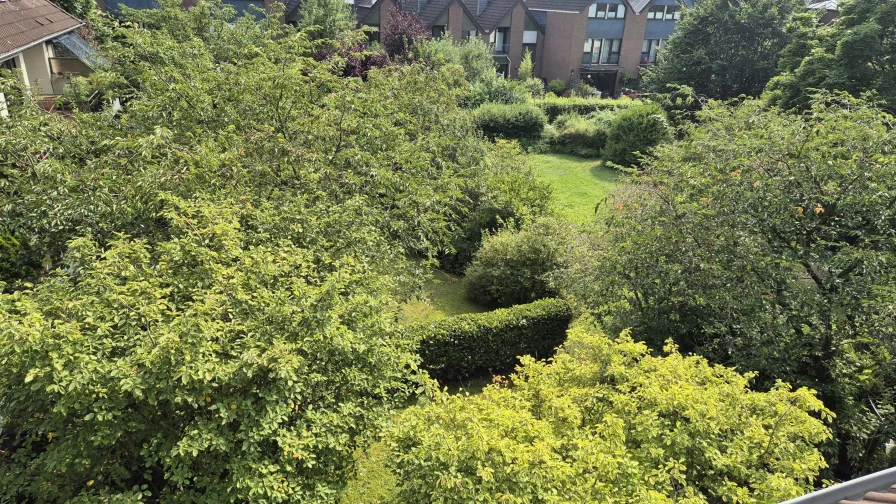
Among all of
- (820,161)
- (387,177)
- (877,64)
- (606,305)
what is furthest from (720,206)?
(877,64)

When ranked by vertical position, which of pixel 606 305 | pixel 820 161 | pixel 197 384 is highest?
pixel 820 161

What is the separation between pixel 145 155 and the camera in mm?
6844

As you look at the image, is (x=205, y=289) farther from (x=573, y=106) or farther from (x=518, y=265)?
(x=573, y=106)

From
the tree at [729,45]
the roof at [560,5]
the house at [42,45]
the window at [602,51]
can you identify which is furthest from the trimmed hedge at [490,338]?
the window at [602,51]

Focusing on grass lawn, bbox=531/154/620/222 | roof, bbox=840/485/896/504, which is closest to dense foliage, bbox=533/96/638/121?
grass lawn, bbox=531/154/620/222

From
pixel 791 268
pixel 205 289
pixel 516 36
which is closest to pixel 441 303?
pixel 791 268

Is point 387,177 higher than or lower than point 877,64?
lower

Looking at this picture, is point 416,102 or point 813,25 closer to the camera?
point 416,102

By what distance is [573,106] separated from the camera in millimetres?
30875

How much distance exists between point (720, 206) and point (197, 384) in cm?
723

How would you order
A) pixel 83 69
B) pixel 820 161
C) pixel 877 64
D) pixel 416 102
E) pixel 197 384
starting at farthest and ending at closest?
pixel 83 69, pixel 877 64, pixel 416 102, pixel 820 161, pixel 197 384

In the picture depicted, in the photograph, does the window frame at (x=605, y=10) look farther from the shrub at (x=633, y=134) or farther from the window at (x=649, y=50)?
the shrub at (x=633, y=134)

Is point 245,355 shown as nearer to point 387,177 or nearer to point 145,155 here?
point 145,155

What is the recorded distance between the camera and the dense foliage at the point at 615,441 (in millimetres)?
4477
